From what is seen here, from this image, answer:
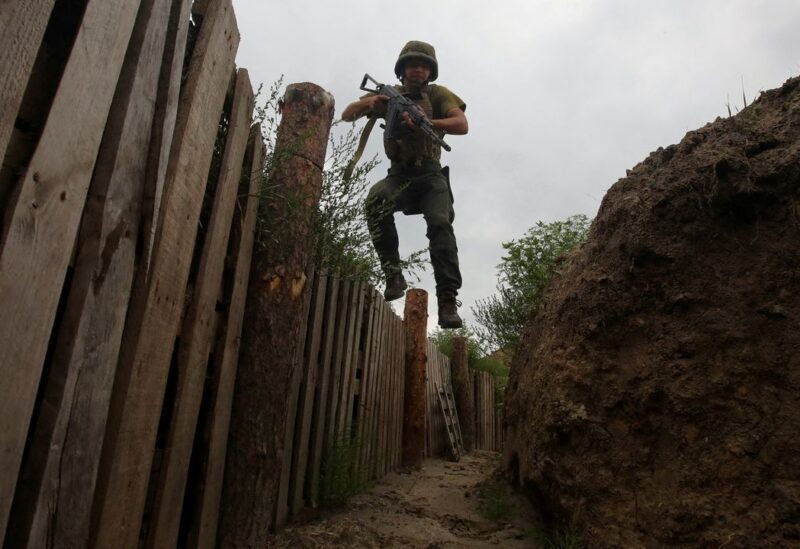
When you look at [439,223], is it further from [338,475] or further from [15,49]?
[15,49]

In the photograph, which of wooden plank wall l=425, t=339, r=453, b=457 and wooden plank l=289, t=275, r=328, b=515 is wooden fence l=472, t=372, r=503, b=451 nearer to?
wooden plank wall l=425, t=339, r=453, b=457

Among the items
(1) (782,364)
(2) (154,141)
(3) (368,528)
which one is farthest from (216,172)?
(1) (782,364)

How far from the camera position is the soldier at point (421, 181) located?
4.46 m

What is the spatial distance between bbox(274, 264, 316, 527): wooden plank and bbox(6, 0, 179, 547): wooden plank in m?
1.40

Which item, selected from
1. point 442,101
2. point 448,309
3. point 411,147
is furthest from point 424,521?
point 442,101

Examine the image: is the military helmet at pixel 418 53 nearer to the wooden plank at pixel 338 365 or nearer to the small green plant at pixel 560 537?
the wooden plank at pixel 338 365

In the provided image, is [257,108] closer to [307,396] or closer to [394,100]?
[307,396]

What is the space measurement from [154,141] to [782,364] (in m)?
2.61

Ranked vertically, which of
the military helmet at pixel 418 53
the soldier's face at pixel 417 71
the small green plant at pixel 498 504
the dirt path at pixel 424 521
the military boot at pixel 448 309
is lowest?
the dirt path at pixel 424 521

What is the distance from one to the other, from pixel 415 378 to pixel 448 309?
178 cm

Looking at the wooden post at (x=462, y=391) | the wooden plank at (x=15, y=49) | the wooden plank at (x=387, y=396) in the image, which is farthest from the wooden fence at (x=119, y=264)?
the wooden post at (x=462, y=391)

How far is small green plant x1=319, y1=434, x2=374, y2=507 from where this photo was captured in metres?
3.26

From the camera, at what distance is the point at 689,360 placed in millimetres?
2510

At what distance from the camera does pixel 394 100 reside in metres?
4.42
